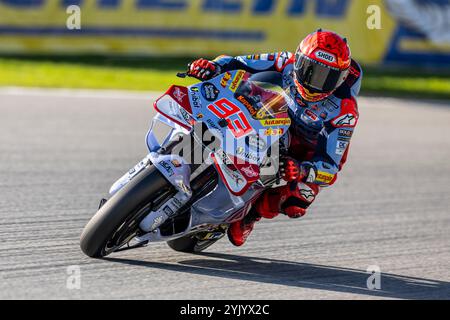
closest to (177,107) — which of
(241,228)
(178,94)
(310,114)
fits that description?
(178,94)

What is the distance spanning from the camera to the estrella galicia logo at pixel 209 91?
5.25 m

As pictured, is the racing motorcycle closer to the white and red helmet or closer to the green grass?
the white and red helmet

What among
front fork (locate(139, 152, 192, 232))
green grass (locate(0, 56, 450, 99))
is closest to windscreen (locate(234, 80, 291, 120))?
front fork (locate(139, 152, 192, 232))

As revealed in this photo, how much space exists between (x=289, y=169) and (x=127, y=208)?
100 centimetres

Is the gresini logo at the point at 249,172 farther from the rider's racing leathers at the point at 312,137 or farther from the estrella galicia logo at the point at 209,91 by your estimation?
the estrella galicia logo at the point at 209,91

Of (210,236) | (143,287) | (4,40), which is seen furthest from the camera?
(4,40)

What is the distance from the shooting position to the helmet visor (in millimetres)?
5336

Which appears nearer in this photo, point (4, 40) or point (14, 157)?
point (14, 157)

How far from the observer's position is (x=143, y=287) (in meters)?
4.93

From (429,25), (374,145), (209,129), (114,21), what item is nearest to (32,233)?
(209,129)

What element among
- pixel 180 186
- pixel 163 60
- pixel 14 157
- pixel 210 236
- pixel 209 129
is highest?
pixel 209 129

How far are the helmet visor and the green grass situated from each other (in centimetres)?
962

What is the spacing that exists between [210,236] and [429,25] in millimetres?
13083
